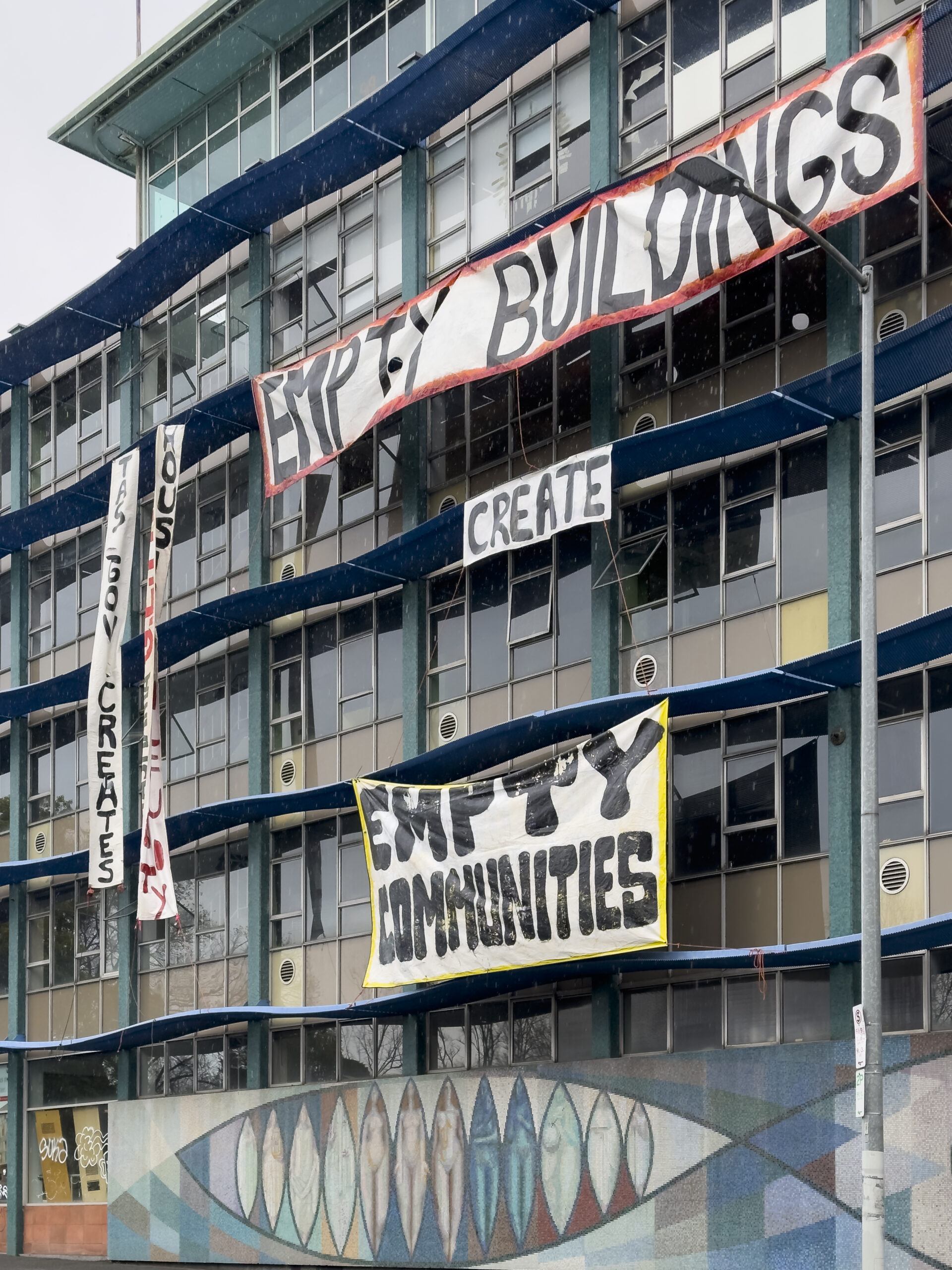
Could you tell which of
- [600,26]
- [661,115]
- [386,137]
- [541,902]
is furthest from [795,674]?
[386,137]

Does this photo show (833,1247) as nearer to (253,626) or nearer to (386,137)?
(253,626)

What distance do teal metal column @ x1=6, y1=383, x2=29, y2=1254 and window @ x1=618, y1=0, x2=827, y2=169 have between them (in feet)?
58.6

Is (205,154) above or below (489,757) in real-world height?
above

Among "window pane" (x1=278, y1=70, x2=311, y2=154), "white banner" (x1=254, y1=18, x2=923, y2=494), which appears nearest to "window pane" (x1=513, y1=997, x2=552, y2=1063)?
"white banner" (x1=254, y1=18, x2=923, y2=494)

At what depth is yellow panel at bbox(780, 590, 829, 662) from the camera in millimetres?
22562

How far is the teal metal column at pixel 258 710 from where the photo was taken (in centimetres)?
3009

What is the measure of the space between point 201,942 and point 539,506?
455 inches

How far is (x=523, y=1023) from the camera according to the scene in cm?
2591

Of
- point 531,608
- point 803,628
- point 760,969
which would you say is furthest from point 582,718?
point 760,969

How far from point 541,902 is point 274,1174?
8.75 metres

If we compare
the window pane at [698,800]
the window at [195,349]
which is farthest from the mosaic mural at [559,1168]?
the window at [195,349]

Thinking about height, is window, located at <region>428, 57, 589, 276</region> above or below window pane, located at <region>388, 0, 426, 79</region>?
below

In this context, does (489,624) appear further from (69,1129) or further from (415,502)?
(69,1129)

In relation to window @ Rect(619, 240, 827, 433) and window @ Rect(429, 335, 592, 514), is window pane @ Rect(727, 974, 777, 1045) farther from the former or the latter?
window @ Rect(429, 335, 592, 514)
